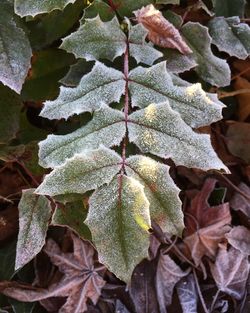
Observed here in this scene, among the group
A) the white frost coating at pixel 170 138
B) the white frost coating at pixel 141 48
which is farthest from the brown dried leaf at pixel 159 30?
the white frost coating at pixel 170 138

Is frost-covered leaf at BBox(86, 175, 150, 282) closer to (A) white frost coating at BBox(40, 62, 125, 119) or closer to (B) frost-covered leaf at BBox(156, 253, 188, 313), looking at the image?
(A) white frost coating at BBox(40, 62, 125, 119)

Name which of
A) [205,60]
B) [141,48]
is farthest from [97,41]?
[205,60]

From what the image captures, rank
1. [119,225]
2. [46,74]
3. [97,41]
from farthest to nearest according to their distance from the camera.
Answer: [46,74], [97,41], [119,225]

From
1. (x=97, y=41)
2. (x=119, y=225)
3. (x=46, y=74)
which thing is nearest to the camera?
(x=119, y=225)

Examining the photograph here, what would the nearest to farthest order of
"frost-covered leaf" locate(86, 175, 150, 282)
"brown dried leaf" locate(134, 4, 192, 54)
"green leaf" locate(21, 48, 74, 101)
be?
"frost-covered leaf" locate(86, 175, 150, 282) → "brown dried leaf" locate(134, 4, 192, 54) → "green leaf" locate(21, 48, 74, 101)

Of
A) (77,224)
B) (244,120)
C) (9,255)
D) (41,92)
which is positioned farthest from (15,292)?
(244,120)

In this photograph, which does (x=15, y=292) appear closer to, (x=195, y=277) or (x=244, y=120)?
(x=195, y=277)

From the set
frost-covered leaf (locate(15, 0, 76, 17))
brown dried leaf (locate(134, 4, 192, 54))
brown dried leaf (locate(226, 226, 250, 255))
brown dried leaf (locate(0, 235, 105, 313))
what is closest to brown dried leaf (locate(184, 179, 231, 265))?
brown dried leaf (locate(226, 226, 250, 255))

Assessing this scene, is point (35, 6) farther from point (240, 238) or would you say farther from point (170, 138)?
point (240, 238)
